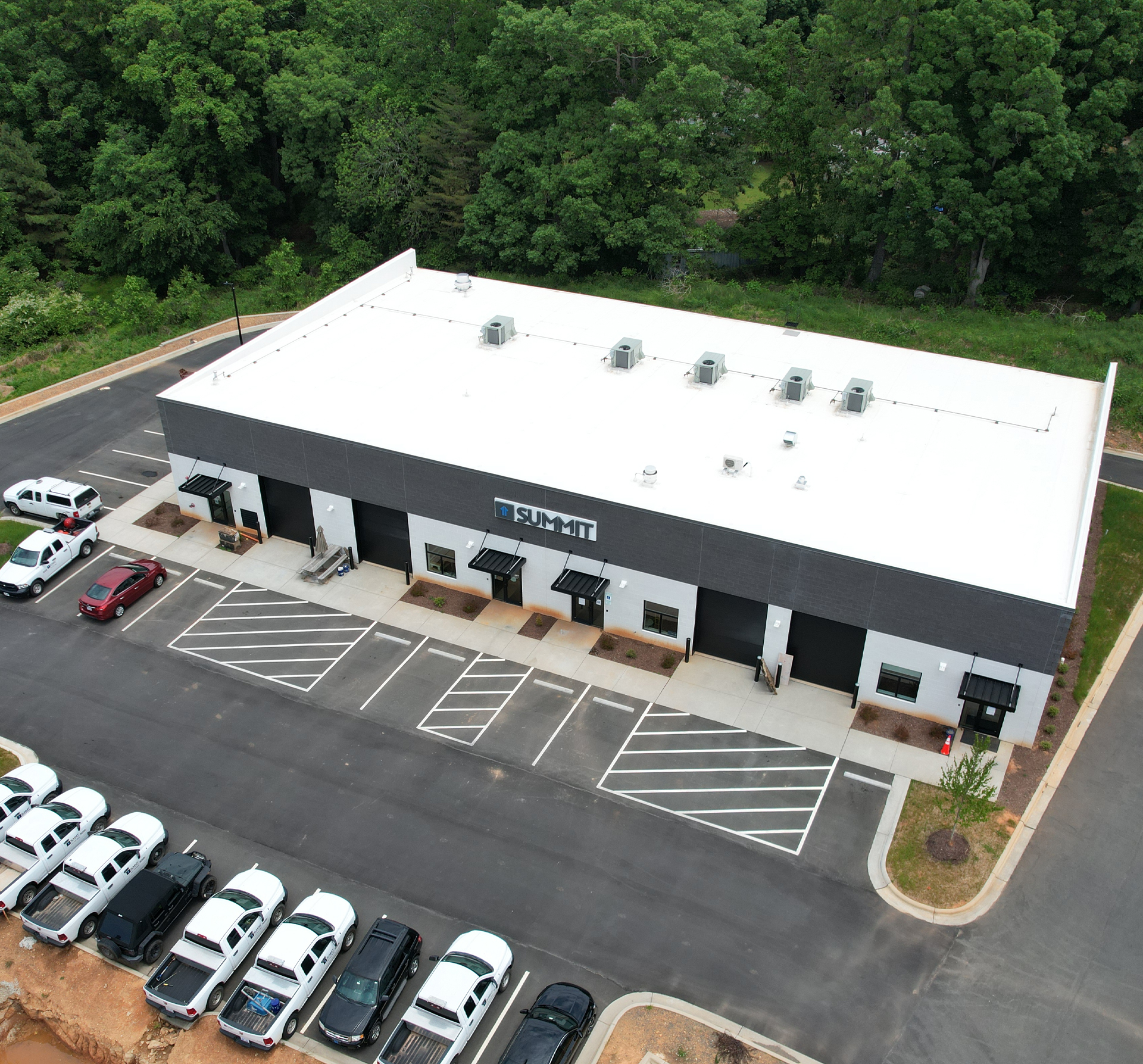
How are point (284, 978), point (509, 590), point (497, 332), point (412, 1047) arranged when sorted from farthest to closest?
point (497, 332) → point (509, 590) → point (284, 978) → point (412, 1047)

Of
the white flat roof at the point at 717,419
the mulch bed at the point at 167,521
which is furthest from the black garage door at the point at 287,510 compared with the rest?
the mulch bed at the point at 167,521

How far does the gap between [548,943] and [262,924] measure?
7.72 meters

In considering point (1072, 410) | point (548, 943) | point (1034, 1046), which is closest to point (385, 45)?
point (1072, 410)

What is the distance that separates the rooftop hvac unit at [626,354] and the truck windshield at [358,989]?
27850mm

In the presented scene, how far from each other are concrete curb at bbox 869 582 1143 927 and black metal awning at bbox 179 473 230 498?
28.8 metres

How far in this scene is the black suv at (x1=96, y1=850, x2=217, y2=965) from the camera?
27203 mm

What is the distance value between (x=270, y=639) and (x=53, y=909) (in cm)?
1292

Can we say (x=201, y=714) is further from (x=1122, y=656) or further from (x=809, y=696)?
(x=1122, y=656)

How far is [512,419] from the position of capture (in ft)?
136

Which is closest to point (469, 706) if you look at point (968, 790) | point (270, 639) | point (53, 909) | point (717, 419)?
point (270, 639)

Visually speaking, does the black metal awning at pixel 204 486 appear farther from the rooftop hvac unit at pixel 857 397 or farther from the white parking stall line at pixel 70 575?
the rooftop hvac unit at pixel 857 397

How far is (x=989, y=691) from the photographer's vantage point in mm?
32688

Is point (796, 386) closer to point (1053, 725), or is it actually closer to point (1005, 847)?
point (1053, 725)

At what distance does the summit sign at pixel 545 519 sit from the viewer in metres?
37.3
